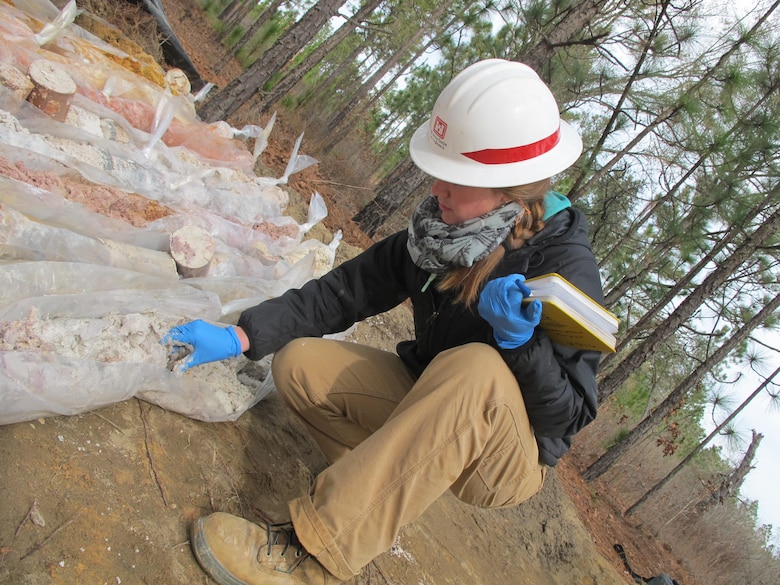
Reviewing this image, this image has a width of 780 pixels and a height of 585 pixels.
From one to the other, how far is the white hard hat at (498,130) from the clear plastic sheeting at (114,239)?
1.02 m

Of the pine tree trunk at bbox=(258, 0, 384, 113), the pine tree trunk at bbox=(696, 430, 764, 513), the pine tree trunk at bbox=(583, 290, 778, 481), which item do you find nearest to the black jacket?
the pine tree trunk at bbox=(258, 0, 384, 113)

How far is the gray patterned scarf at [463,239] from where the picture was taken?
5.16 feet

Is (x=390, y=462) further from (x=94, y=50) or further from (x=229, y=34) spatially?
(x=229, y=34)

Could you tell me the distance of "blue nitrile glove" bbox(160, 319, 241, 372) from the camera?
5.79 ft

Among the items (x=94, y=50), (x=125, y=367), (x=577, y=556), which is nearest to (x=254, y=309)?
(x=125, y=367)

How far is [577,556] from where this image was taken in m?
3.80

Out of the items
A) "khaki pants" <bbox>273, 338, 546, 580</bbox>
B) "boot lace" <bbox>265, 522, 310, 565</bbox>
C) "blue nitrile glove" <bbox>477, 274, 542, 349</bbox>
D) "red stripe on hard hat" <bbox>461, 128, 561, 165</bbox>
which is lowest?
"boot lace" <bbox>265, 522, 310, 565</bbox>

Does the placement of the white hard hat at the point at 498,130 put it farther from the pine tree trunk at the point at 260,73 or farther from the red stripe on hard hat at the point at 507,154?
the pine tree trunk at the point at 260,73

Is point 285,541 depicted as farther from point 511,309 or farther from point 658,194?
point 658,194

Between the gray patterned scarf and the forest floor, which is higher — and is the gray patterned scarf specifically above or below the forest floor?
above

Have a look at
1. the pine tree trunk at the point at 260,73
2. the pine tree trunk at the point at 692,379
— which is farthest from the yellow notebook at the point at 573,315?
the pine tree trunk at the point at 692,379

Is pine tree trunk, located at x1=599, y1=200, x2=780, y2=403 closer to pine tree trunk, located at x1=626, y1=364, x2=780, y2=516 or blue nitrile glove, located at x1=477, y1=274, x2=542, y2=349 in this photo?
pine tree trunk, located at x1=626, y1=364, x2=780, y2=516

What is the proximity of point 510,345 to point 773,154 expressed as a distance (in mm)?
6109

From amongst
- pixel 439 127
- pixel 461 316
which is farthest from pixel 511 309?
pixel 439 127
